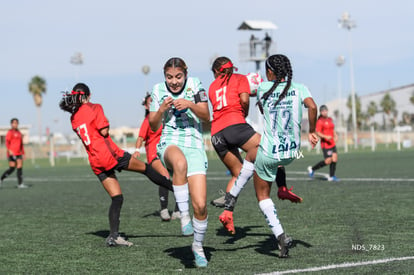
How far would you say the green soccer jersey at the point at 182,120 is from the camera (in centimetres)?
648

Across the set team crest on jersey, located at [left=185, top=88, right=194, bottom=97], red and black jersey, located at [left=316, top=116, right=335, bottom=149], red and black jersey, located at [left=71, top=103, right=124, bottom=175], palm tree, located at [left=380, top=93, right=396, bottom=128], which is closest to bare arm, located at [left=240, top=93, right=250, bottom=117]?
red and black jersey, located at [left=71, top=103, right=124, bottom=175]

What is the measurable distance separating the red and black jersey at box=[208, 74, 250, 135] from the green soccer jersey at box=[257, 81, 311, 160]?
6.13ft

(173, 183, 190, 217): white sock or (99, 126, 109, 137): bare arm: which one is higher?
(99, 126, 109, 137): bare arm

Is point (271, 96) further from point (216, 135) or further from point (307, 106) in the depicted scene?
point (216, 135)

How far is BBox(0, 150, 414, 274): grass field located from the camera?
620cm

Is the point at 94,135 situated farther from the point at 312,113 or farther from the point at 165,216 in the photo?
the point at 312,113

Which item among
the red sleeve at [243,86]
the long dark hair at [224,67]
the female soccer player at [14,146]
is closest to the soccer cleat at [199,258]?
the red sleeve at [243,86]

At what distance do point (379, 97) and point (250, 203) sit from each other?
13239 centimetres

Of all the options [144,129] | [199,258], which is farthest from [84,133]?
[144,129]

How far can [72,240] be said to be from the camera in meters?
Result: 8.41

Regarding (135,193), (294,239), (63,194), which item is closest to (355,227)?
(294,239)

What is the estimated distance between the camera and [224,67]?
854cm

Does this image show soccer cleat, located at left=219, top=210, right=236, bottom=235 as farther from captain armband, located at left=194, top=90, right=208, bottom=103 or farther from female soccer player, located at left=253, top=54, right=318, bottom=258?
captain armband, located at left=194, top=90, right=208, bottom=103

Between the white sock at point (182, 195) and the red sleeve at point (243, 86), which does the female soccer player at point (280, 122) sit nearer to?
the white sock at point (182, 195)
